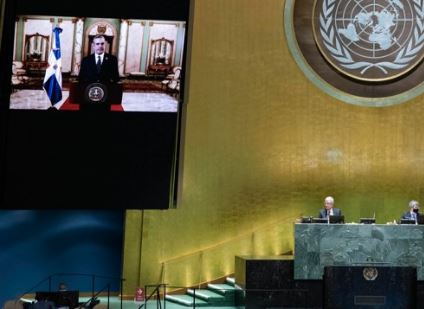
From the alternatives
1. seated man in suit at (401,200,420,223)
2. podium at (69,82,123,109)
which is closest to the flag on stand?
podium at (69,82,123,109)

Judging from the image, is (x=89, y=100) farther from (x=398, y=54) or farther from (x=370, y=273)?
(x=398, y=54)

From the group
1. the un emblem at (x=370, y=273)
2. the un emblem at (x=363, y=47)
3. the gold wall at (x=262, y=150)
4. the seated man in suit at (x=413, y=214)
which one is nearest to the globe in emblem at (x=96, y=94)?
the gold wall at (x=262, y=150)

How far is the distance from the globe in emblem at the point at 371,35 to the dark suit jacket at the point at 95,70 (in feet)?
20.0

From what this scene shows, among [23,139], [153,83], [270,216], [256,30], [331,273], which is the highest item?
[256,30]

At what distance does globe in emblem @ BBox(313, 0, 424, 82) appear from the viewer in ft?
45.4

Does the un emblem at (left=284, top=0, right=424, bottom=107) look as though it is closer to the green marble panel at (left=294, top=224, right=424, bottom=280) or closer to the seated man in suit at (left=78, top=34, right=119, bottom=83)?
the green marble panel at (left=294, top=224, right=424, bottom=280)

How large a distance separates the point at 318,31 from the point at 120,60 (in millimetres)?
6064

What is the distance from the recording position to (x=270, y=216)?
13516mm

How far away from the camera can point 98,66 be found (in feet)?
29.1

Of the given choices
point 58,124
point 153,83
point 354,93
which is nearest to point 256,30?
point 354,93

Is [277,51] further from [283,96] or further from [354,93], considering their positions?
[354,93]

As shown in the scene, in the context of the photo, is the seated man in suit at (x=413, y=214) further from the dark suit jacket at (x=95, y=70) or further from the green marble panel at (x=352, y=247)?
the dark suit jacket at (x=95, y=70)

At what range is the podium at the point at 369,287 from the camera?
1081 centimetres

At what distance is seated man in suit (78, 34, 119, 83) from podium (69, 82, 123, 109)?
0.22ft
